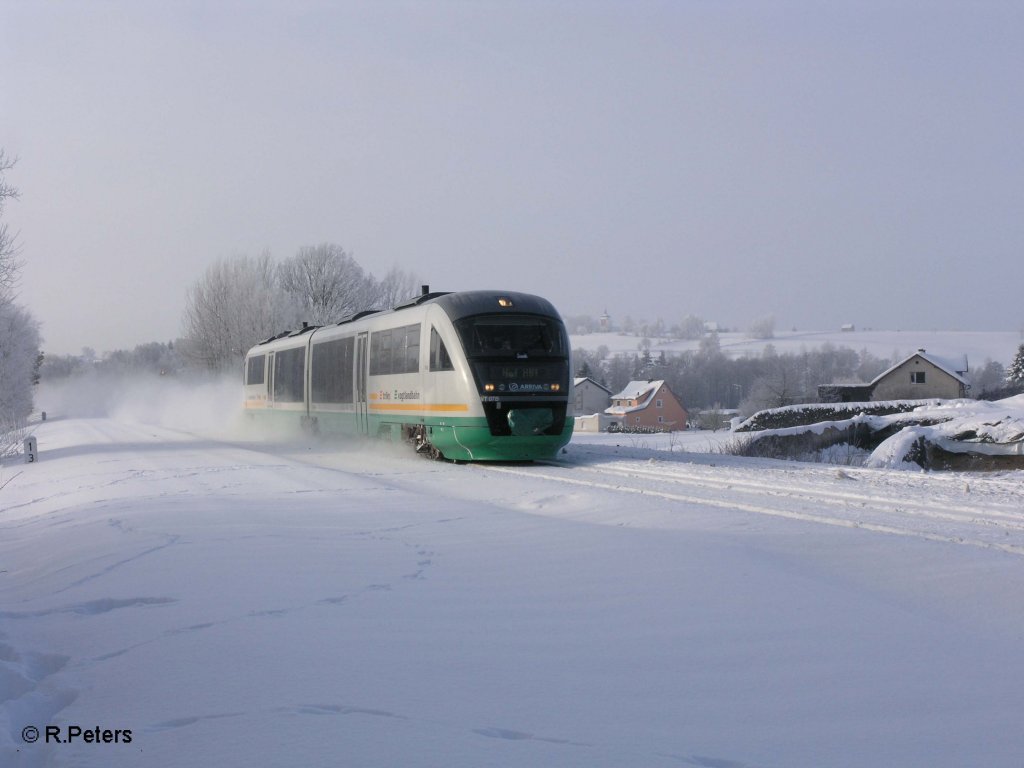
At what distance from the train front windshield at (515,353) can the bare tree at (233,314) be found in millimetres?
41981

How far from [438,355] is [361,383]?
4211mm

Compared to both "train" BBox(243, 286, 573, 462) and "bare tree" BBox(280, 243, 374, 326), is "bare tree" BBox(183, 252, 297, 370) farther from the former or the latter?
"train" BBox(243, 286, 573, 462)

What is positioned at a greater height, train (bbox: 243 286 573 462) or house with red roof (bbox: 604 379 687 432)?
train (bbox: 243 286 573 462)

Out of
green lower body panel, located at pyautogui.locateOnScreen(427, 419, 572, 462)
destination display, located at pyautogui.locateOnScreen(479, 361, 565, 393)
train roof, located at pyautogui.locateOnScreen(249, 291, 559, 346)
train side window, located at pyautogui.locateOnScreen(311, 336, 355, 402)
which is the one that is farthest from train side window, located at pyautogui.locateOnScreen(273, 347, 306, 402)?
destination display, located at pyautogui.locateOnScreen(479, 361, 565, 393)

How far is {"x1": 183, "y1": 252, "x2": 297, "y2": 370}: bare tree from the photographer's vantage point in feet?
184

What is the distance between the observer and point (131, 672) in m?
4.20

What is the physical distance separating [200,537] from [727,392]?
401 feet

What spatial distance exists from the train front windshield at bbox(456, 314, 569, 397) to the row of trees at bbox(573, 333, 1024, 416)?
93950mm

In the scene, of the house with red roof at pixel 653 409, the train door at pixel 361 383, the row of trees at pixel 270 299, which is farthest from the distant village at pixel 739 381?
the train door at pixel 361 383

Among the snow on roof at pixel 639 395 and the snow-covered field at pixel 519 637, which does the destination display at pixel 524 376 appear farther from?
the snow on roof at pixel 639 395

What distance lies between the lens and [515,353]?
15969 millimetres

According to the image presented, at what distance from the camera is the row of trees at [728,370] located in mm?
119625

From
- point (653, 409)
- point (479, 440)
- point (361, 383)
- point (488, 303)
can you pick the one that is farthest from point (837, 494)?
point (653, 409)

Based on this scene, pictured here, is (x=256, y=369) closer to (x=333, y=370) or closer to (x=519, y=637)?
→ (x=333, y=370)
